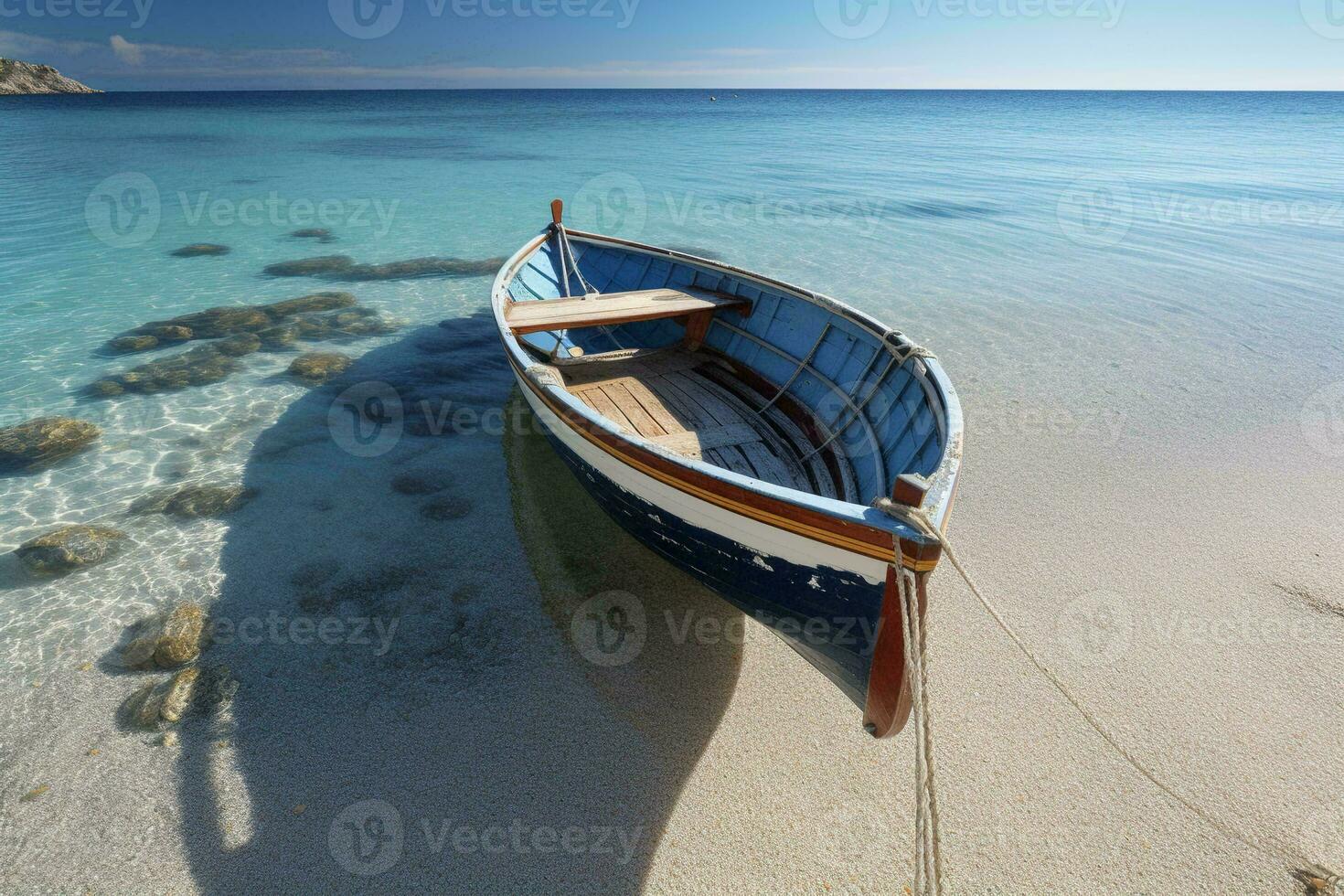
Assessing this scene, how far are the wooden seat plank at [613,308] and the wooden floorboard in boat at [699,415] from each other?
0.65 meters

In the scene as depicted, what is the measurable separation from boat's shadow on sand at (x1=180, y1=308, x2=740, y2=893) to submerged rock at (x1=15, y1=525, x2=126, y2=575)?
1.18 m

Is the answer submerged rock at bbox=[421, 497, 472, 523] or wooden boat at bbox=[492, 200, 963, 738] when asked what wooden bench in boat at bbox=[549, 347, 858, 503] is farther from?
submerged rock at bbox=[421, 497, 472, 523]

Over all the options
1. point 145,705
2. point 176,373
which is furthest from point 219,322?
point 145,705

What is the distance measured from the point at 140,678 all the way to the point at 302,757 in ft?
6.22

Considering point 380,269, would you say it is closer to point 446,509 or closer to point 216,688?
point 446,509

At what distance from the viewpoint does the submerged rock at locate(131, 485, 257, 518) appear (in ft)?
25.4

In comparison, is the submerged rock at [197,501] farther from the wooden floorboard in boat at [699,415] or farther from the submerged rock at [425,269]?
the submerged rock at [425,269]

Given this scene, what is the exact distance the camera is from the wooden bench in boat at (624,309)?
8281mm

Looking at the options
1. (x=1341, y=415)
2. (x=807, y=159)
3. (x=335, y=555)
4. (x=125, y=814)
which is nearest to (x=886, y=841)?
(x=125, y=814)

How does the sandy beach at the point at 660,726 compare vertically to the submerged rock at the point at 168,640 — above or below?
above

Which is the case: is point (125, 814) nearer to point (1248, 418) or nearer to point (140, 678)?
point (140, 678)

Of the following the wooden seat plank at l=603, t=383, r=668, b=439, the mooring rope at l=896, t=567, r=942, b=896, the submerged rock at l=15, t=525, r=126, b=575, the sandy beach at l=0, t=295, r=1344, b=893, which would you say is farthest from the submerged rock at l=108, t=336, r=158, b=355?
the mooring rope at l=896, t=567, r=942, b=896

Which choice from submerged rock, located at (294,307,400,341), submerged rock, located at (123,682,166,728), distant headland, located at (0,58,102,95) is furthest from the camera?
distant headland, located at (0,58,102,95)

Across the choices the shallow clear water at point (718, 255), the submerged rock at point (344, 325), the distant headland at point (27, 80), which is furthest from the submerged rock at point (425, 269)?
the distant headland at point (27, 80)
